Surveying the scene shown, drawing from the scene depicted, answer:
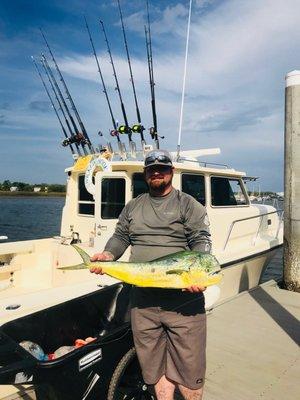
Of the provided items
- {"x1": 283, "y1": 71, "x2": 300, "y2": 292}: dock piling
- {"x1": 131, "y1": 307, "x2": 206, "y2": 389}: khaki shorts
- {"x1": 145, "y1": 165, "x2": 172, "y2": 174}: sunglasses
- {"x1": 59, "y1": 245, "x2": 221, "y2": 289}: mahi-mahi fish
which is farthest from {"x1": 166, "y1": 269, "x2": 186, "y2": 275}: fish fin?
{"x1": 283, "y1": 71, "x2": 300, "y2": 292}: dock piling

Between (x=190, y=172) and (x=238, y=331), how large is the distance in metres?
2.72

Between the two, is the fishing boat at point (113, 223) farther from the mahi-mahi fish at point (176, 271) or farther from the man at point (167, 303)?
the mahi-mahi fish at point (176, 271)

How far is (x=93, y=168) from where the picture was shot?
6.19m

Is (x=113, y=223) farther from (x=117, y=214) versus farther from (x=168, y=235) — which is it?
(x=168, y=235)

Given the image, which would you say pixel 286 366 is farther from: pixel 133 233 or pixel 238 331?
pixel 133 233

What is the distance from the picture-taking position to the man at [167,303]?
2.56 metres

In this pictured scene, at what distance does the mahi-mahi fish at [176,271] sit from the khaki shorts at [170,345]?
0.30 meters

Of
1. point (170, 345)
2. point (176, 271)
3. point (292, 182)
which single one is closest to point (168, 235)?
point (176, 271)

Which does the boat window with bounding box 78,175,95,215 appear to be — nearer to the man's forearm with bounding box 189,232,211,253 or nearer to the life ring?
the life ring

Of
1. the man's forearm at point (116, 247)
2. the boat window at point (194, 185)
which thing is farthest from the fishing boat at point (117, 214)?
the man's forearm at point (116, 247)

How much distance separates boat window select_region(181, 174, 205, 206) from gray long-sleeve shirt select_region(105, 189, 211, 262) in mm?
3810

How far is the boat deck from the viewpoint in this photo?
3.61 meters

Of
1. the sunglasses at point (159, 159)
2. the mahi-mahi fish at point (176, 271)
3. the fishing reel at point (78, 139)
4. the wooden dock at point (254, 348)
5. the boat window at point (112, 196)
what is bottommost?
the wooden dock at point (254, 348)

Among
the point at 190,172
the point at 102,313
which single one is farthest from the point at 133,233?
the point at 190,172
